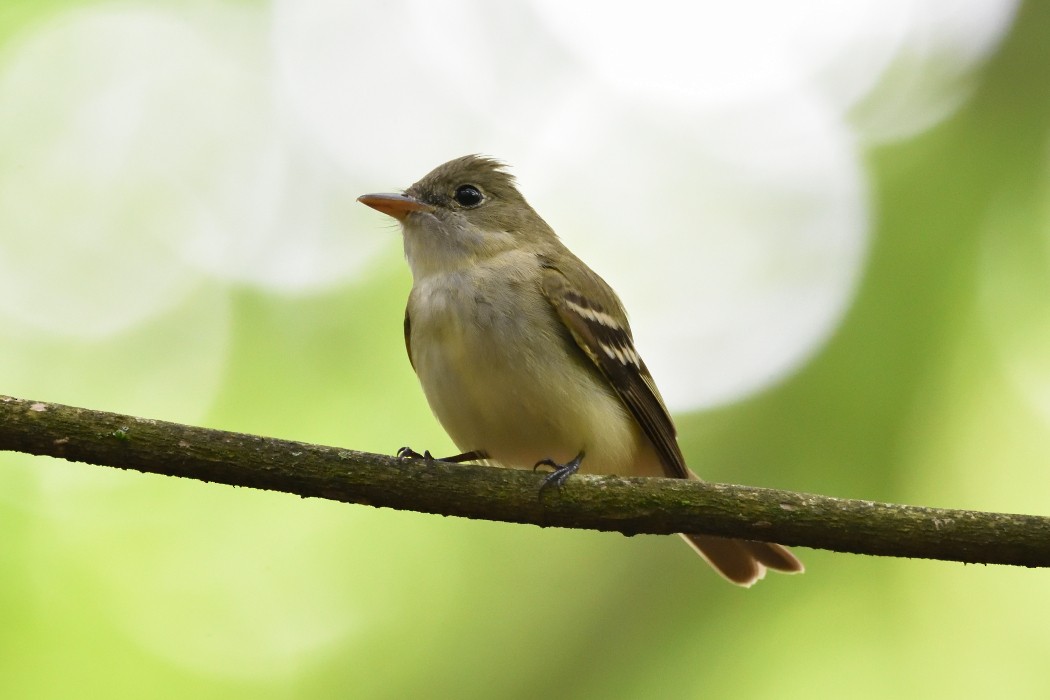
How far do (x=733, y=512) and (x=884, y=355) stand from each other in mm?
4001

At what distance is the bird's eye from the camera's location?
6.18 meters

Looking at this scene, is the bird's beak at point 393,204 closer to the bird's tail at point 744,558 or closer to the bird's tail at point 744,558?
the bird's tail at point 744,558

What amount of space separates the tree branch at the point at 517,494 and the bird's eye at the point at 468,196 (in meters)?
2.77

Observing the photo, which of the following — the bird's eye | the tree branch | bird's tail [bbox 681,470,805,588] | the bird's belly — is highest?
the bird's eye

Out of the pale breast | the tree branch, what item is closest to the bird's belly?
the pale breast

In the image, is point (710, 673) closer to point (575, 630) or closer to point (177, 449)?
point (575, 630)

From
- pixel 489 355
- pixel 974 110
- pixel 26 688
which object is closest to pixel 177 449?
pixel 489 355

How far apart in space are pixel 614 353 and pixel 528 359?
61 cm

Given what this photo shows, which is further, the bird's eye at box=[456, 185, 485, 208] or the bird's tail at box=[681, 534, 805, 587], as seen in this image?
the bird's eye at box=[456, 185, 485, 208]

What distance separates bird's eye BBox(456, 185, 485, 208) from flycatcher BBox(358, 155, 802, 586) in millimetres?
193

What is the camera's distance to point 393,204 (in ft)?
19.4

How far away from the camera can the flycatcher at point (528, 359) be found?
4.92 m

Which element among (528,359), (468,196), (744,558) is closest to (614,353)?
(528,359)

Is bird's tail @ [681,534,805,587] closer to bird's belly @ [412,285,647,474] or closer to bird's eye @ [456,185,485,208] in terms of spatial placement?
bird's belly @ [412,285,647,474]
